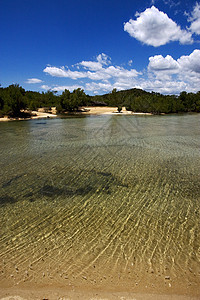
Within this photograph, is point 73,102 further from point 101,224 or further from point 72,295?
point 72,295

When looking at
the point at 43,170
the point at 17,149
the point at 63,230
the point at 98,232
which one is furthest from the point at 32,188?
the point at 17,149

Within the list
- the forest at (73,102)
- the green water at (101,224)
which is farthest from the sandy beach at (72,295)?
the forest at (73,102)

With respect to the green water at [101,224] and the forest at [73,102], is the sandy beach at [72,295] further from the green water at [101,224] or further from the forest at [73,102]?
the forest at [73,102]

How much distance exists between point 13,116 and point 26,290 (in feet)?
164

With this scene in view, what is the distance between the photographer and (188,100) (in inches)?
3807

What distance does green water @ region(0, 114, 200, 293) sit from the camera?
146 inches

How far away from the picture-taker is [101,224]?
17.5 ft

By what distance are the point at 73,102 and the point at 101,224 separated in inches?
2705

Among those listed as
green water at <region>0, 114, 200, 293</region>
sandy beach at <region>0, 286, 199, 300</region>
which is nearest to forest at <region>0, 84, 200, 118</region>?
green water at <region>0, 114, 200, 293</region>

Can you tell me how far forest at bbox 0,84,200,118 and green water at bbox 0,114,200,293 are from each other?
42.1 metres

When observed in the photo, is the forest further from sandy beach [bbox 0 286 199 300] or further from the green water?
sandy beach [bbox 0 286 199 300]

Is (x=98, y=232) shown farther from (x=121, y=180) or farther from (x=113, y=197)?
(x=121, y=180)

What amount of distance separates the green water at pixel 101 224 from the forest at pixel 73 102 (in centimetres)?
4213

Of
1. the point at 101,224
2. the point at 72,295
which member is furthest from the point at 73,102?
the point at 72,295
